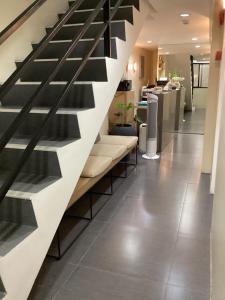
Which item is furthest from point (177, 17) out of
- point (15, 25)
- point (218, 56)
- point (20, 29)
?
point (15, 25)

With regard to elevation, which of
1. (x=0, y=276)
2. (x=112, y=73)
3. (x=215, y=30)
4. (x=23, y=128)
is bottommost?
(x=0, y=276)

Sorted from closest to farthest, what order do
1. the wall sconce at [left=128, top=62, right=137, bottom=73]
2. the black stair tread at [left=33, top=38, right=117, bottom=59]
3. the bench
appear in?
the black stair tread at [left=33, top=38, right=117, bottom=59] → the bench → the wall sconce at [left=128, top=62, right=137, bottom=73]

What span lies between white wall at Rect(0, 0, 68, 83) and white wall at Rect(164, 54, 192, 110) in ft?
28.6

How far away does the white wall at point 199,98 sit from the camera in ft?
40.3

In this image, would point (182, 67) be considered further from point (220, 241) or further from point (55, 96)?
point (220, 241)

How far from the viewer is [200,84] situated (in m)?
12.1

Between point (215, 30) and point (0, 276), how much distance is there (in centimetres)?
422

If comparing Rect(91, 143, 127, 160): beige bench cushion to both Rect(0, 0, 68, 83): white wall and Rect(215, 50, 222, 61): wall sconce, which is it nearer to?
Rect(0, 0, 68, 83): white wall

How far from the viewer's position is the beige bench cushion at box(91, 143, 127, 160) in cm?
362

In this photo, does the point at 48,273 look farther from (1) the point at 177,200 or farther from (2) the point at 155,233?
(1) the point at 177,200

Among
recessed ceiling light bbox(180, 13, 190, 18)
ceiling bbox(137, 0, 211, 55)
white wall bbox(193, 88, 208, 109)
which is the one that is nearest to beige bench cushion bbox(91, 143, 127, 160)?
ceiling bbox(137, 0, 211, 55)

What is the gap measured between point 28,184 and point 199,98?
12.0m

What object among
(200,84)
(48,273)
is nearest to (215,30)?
(48,273)

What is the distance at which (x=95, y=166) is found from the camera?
3113 mm
